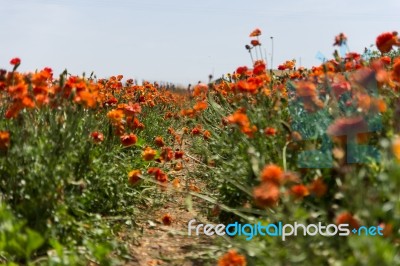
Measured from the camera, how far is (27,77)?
141 inches

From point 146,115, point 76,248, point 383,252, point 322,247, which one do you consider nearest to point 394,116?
point 322,247

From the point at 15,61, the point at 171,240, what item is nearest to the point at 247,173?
the point at 171,240

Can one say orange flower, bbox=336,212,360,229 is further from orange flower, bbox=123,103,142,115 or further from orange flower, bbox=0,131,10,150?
orange flower, bbox=123,103,142,115

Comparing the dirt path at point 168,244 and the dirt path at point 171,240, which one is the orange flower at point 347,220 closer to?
the dirt path at point 171,240

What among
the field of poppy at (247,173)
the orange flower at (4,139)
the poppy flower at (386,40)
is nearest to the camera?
the field of poppy at (247,173)

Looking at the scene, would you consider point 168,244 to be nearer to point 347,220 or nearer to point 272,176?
point 272,176

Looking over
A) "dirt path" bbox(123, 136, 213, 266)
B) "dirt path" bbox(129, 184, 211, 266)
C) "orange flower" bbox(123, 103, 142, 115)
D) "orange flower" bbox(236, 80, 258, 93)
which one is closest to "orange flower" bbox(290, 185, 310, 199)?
"dirt path" bbox(123, 136, 213, 266)

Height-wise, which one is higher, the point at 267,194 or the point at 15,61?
the point at 15,61

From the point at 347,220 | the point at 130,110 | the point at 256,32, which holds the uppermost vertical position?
the point at 256,32

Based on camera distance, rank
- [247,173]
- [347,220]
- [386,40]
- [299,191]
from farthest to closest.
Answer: [247,173]
[386,40]
[299,191]
[347,220]

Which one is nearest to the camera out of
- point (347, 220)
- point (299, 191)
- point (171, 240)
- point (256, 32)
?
point (347, 220)

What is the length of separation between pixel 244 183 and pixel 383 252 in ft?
5.85

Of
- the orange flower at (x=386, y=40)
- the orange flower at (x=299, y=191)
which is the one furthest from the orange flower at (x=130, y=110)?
the orange flower at (x=299, y=191)

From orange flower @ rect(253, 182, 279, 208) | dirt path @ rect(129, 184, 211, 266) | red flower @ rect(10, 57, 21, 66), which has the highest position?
red flower @ rect(10, 57, 21, 66)
